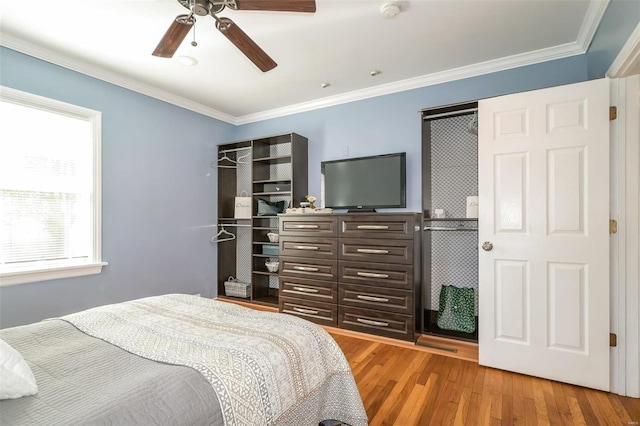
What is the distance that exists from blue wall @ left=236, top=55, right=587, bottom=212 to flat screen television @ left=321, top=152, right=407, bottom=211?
221 millimetres

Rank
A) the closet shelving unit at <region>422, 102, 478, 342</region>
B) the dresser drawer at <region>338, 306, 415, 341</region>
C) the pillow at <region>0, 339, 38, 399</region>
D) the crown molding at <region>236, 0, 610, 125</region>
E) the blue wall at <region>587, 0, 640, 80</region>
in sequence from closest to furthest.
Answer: the pillow at <region>0, 339, 38, 399</region> < the blue wall at <region>587, 0, 640, 80</region> < the crown molding at <region>236, 0, 610, 125</region> < the dresser drawer at <region>338, 306, 415, 341</region> < the closet shelving unit at <region>422, 102, 478, 342</region>

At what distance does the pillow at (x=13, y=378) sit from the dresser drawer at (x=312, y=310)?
2483mm

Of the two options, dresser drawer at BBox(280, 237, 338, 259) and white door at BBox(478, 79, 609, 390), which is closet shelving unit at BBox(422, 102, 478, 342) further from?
dresser drawer at BBox(280, 237, 338, 259)

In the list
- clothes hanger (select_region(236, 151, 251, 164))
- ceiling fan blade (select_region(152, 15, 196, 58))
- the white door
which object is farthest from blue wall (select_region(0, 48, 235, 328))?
the white door

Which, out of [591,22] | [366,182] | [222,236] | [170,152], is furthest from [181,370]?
[222,236]

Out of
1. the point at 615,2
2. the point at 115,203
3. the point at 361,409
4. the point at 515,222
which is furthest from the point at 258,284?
the point at 615,2

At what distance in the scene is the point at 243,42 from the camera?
6.28 feet

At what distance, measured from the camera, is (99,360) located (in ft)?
3.69

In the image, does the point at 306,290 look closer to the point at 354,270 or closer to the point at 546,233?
the point at 354,270

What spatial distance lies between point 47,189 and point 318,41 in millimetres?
2770

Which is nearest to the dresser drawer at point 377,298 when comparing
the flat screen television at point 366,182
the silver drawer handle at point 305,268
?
the silver drawer handle at point 305,268

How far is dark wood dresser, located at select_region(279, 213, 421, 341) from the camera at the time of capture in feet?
9.15

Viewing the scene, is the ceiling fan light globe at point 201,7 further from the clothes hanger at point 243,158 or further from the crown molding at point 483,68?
the clothes hanger at point 243,158

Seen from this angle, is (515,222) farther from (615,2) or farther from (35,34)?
(35,34)
